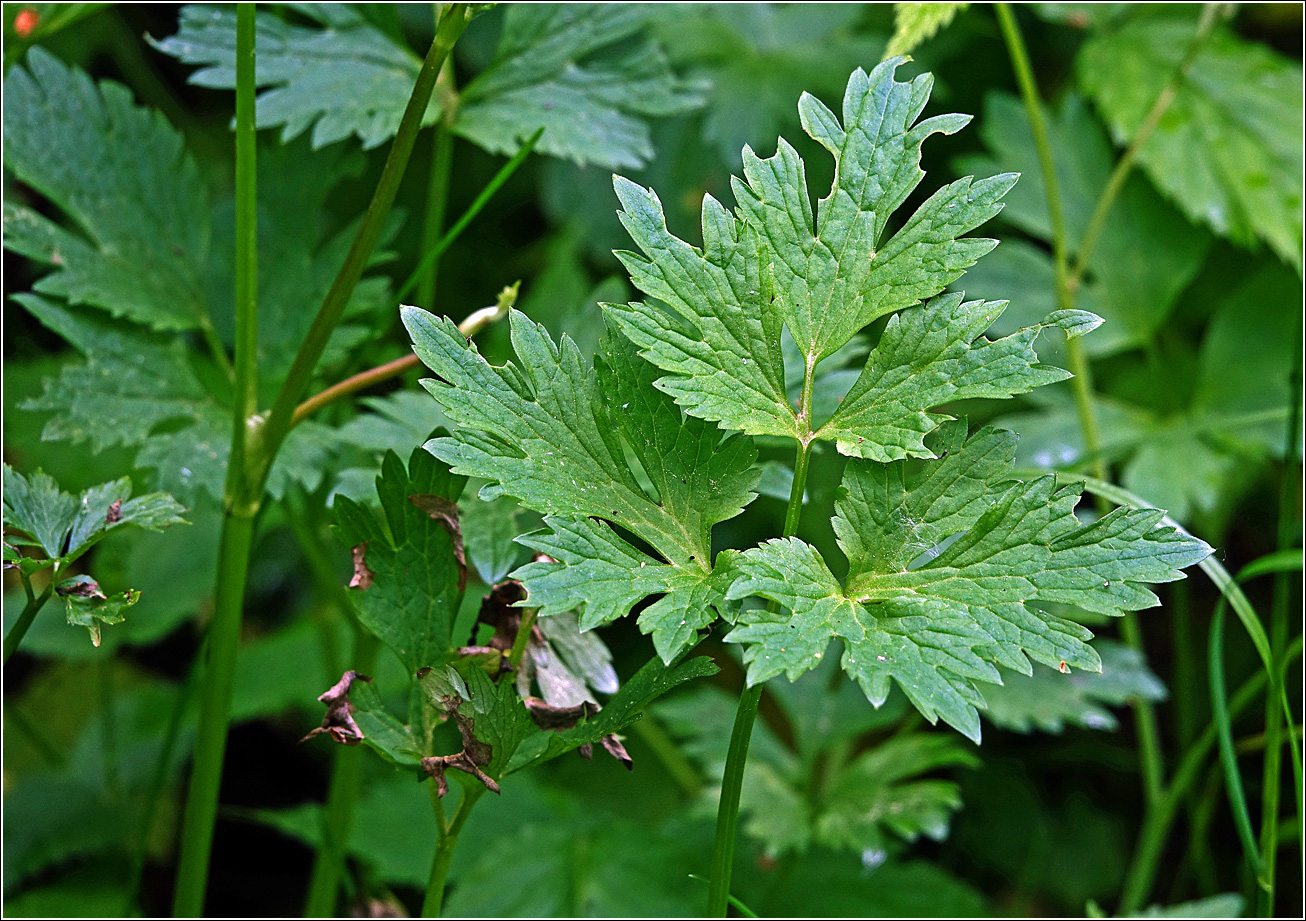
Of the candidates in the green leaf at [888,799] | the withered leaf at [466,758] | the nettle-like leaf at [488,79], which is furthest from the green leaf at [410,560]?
the green leaf at [888,799]

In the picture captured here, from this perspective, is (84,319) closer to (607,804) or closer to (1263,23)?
(607,804)

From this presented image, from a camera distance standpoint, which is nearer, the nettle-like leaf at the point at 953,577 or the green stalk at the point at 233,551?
the nettle-like leaf at the point at 953,577

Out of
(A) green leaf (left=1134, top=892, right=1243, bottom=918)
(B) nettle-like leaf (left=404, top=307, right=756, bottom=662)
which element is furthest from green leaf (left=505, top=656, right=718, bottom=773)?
(A) green leaf (left=1134, top=892, right=1243, bottom=918)

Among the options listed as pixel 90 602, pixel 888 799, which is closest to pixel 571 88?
pixel 90 602

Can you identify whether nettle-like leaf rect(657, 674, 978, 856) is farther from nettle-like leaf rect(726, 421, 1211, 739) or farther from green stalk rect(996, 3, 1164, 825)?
nettle-like leaf rect(726, 421, 1211, 739)

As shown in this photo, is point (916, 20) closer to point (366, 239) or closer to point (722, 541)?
point (366, 239)

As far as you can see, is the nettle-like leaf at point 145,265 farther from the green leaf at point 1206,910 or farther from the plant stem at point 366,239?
the green leaf at point 1206,910
